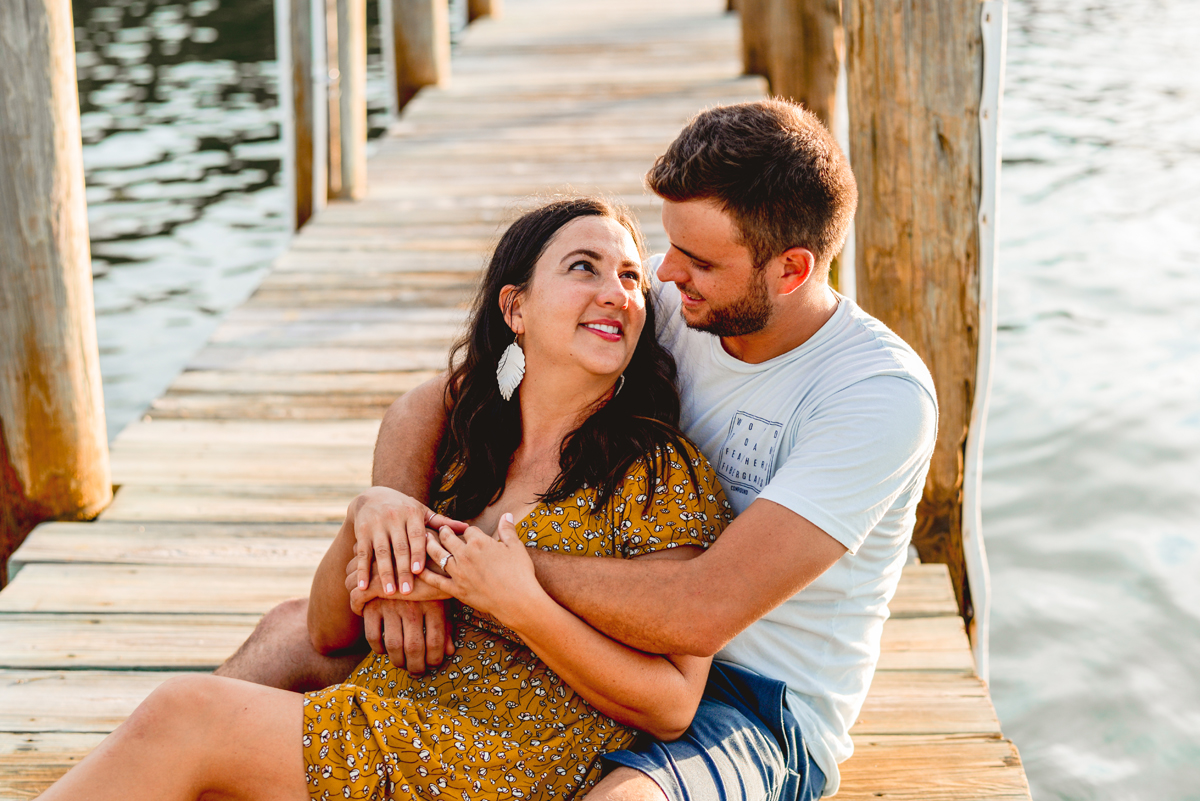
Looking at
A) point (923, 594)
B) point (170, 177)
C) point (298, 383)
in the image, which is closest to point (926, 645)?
point (923, 594)

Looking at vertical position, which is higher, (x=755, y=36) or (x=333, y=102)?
(x=755, y=36)

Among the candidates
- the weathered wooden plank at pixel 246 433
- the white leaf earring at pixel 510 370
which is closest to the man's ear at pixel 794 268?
the white leaf earring at pixel 510 370

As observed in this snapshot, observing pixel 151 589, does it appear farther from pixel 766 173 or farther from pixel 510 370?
pixel 766 173

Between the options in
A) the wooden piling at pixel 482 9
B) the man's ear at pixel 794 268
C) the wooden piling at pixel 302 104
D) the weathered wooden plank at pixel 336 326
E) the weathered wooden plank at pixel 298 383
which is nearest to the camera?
the man's ear at pixel 794 268

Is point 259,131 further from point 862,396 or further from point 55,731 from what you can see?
point 862,396

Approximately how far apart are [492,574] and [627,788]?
42 cm

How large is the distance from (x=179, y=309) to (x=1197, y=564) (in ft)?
21.2

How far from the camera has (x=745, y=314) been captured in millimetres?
2215

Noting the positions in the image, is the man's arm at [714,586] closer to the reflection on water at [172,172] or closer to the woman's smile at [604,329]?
the woman's smile at [604,329]

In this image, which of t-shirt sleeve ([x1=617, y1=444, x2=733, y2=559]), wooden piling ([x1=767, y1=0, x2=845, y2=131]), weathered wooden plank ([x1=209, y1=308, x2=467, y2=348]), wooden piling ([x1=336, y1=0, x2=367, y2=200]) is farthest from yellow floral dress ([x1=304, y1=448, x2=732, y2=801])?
wooden piling ([x1=336, y1=0, x2=367, y2=200])

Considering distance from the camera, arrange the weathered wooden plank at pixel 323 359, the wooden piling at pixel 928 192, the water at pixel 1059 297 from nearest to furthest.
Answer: the wooden piling at pixel 928 192 < the water at pixel 1059 297 < the weathered wooden plank at pixel 323 359

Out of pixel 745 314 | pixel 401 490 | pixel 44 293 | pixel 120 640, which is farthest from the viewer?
pixel 44 293

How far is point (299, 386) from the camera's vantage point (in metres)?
4.51

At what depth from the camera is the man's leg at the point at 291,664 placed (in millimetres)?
2365
